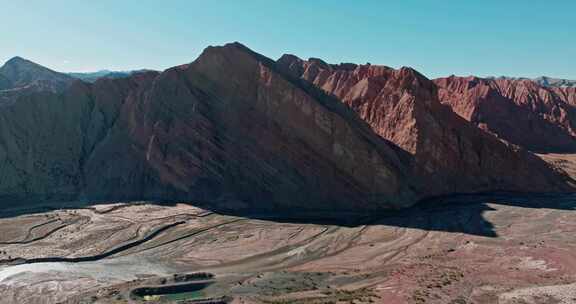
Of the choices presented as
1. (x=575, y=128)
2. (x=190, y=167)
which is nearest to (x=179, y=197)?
(x=190, y=167)

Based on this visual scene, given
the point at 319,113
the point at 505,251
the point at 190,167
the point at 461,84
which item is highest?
the point at 461,84

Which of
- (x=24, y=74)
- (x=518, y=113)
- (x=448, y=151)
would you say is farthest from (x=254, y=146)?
(x=24, y=74)

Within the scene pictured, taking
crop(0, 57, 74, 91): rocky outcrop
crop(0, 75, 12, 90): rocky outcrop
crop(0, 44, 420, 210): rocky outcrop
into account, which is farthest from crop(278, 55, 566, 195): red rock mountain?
crop(0, 75, 12, 90): rocky outcrop

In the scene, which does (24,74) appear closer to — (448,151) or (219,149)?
(219,149)

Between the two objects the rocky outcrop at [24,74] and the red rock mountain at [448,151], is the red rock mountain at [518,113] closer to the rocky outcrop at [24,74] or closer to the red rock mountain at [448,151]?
the red rock mountain at [448,151]

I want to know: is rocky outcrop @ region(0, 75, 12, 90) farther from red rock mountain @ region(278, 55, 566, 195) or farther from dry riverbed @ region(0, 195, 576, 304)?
red rock mountain @ region(278, 55, 566, 195)

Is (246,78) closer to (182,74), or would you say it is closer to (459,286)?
(182,74)
